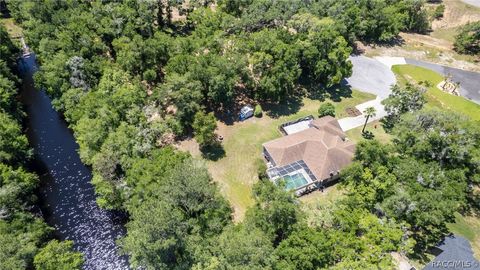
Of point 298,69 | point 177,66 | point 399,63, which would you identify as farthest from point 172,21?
point 399,63

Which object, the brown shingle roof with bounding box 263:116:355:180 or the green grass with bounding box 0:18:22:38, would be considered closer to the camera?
the brown shingle roof with bounding box 263:116:355:180

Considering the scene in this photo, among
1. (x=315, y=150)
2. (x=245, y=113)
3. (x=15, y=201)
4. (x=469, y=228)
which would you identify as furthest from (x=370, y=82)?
(x=15, y=201)

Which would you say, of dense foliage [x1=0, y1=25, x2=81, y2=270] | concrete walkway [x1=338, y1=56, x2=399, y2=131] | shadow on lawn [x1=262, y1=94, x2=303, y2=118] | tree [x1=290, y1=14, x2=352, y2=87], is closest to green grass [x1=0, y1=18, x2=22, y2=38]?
dense foliage [x1=0, y1=25, x2=81, y2=270]

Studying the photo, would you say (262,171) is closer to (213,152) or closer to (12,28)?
(213,152)

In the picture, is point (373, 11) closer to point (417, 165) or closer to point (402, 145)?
point (402, 145)

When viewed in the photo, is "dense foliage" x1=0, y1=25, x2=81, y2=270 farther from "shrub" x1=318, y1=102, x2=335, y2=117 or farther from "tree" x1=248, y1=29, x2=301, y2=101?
"shrub" x1=318, y1=102, x2=335, y2=117
